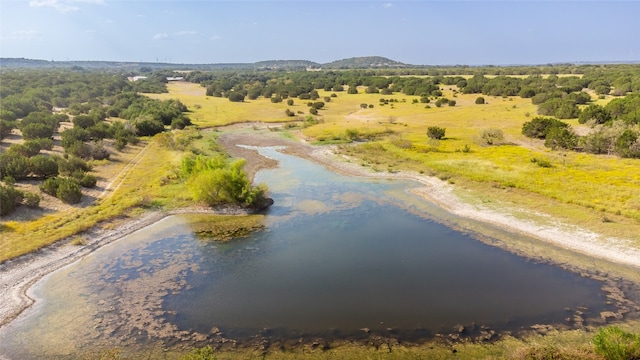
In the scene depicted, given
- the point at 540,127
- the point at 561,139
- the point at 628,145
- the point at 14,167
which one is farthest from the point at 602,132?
the point at 14,167

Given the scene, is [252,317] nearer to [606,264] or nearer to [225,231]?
[225,231]

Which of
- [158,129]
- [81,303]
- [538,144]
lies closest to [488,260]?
[81,303]

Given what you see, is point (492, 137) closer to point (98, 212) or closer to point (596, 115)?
point (596, 115)

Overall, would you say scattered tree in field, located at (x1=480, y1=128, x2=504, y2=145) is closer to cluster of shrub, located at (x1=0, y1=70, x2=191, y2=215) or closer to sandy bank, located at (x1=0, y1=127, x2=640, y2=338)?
sandy bank, located at (x1=0, y1=127, x2=640, y2=338)

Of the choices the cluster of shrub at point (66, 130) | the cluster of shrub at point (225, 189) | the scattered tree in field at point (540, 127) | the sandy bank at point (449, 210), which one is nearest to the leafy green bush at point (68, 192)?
the cluster of shrub at point (66, 130)

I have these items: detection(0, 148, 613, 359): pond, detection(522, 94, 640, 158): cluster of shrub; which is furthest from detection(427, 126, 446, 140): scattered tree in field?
detection(0, 148, 613, 359): pond
